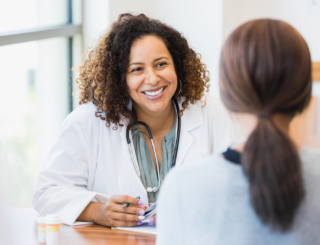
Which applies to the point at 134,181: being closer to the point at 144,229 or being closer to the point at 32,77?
the point at 144,229

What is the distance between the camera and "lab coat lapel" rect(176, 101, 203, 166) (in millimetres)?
1809

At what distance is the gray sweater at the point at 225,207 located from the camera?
2.52 feet

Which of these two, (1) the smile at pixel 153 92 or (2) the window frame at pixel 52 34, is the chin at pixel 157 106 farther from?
(2) the window frame at pixel 52 34

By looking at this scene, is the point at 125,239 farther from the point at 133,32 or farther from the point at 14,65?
the point at 14,65

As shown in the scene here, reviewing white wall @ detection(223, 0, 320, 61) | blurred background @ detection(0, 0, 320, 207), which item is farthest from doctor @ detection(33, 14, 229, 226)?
white wall @ detection(223, 0, 320, 61)

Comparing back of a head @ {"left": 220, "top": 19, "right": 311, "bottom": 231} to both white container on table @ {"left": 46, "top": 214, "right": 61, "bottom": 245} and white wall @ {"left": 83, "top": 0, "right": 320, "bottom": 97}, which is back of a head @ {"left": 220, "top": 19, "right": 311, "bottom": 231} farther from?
white wall @ {"left": 83, "top": 0, "right": 320, "bottom": 97}

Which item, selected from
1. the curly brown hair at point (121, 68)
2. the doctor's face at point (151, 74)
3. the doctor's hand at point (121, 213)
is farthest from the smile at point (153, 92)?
the doctor's hand at point (121, 213)

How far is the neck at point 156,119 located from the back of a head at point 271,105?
1147 mm

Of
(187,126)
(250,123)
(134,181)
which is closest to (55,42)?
(187,126)

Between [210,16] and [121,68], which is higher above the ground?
[210,16]

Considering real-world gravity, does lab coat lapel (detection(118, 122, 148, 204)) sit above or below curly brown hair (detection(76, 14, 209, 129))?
below

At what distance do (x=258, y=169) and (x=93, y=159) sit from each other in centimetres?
114

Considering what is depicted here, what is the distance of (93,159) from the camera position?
1.77m

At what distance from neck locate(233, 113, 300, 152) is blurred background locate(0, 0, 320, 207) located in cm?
160
